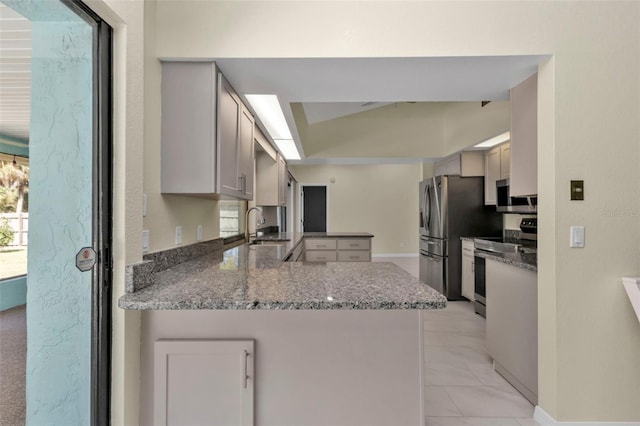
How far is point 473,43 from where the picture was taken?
1.75 metres

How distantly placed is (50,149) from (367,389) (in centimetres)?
154

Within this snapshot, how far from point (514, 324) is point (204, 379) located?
6.74ft

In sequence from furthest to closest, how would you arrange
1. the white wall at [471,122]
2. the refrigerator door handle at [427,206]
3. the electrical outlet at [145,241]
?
the refrigerator door handle at [427,206] < the white wall at [471,122] < the electrical outlet at [145,241]

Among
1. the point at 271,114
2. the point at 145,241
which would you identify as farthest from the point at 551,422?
the point at 271,114

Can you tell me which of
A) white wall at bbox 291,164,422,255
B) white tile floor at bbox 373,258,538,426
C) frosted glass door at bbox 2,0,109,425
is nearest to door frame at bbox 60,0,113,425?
frosted glass door at bbox 2,0,109,425

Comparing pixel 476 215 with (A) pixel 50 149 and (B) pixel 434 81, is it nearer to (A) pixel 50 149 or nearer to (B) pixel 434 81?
(B) pixel 434 81

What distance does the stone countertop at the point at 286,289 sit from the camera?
1114 mm

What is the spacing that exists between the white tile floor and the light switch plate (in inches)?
42.5

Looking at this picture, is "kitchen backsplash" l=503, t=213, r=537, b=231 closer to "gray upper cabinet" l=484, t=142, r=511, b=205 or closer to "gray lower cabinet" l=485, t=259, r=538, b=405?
"gray upper cabinet" l=484, t=142, r=511, b=205

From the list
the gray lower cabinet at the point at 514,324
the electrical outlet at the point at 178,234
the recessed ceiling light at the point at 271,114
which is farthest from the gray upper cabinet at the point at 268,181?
the gray lower cabinet at the point at 514,324

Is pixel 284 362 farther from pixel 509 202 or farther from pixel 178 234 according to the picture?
pixel 509 202

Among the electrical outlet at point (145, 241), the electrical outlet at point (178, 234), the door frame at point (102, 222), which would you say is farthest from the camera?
the electrical outlet at point (178, 234)

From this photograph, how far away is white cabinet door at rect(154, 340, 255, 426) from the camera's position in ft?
4.38

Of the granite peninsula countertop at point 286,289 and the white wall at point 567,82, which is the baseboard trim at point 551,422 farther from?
the granite peninsula countertop at point 286,289
